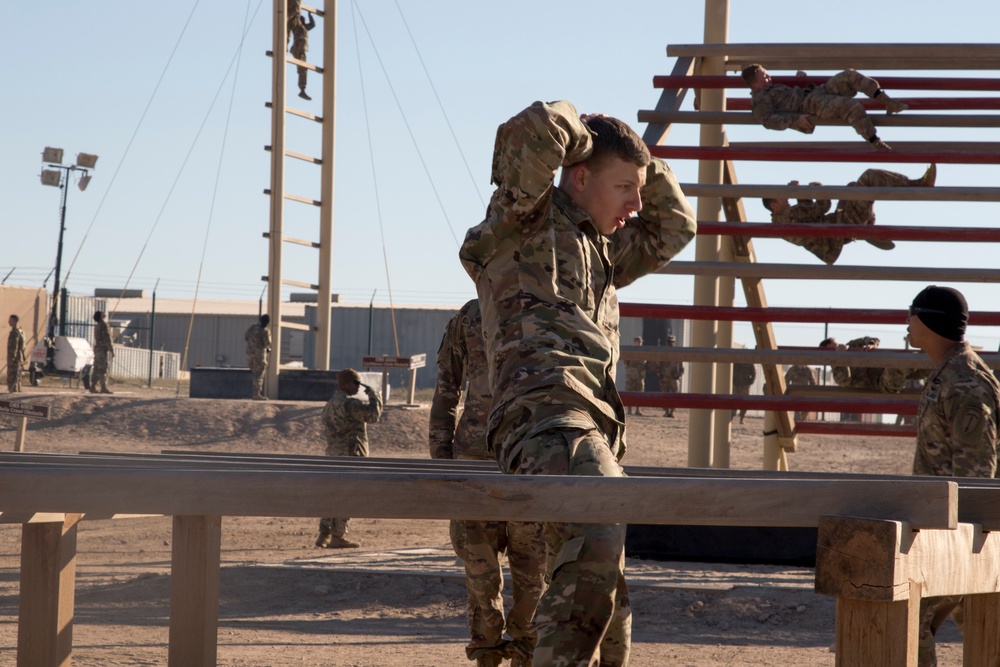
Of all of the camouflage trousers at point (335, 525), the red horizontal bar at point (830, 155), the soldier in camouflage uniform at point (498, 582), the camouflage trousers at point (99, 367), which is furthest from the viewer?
the camouflage trousers at point (99, 367)

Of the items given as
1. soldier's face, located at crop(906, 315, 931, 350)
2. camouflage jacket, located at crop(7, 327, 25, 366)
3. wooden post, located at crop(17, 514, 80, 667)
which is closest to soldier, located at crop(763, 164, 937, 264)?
soldier's face, located at crop(906, 315, 931, 350)

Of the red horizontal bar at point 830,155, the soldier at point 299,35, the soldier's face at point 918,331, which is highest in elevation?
the soldier at point 299,35

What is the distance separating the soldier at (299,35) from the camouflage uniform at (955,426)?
16422 mm

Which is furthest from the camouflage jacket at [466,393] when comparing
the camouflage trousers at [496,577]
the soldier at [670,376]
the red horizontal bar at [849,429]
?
the soldier at [670,376]

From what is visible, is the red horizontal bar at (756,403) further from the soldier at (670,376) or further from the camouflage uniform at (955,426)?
the soldier at (670,376)

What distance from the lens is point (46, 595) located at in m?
4.11

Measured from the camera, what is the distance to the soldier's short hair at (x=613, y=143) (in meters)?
3.18

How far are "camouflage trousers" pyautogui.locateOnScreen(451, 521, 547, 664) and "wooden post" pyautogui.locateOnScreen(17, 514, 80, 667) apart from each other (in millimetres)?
1523

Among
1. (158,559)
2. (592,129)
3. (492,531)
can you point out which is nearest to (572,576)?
(592,129)

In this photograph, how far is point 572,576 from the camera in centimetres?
269

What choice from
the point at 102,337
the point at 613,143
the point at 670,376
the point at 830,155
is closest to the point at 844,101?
the point at 830,155

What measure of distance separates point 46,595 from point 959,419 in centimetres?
342

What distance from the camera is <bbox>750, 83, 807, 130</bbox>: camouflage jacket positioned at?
823 centimetres

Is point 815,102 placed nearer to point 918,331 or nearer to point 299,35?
point 918,331
